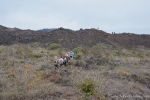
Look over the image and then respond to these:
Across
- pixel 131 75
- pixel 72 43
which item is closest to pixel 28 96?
pixel 131 75

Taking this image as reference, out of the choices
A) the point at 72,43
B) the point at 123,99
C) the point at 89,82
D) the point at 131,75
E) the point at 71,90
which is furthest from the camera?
the point at 72,43

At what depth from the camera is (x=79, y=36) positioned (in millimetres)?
27406

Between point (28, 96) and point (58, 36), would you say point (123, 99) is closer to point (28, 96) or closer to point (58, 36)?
point (28, 96)

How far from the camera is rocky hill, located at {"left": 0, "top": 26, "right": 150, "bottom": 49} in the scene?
26.4 metres

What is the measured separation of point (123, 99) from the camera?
6418mm

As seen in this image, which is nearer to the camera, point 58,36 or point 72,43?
point 72,43

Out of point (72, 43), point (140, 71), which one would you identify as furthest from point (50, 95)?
point (72, 43)

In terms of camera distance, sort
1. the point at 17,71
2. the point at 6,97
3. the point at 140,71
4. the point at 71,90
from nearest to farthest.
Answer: the point at 6,97 < the point at 71,90 < the point at 17,71 < the point at 140,71

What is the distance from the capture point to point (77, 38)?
88.1 feet

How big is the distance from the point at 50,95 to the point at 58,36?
21.6m

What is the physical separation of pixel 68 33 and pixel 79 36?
1965 millimetres

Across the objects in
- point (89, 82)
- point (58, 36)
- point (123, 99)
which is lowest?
point (123, 99)

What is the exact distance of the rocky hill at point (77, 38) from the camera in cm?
2638

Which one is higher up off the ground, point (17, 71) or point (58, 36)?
point (58, 36)
